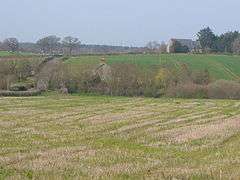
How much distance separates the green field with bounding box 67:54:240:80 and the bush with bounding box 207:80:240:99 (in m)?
13.8

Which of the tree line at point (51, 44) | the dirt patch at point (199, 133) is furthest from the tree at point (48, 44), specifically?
the dirt patch at point (199, 133)

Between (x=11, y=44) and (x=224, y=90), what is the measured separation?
92.6 meters

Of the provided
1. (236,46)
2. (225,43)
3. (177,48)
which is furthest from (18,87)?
(225,43)

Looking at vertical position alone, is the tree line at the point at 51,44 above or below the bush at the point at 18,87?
above

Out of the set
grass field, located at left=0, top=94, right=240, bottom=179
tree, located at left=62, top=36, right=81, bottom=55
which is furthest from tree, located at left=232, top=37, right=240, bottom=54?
grass field, located at left=0, top=94, right=240, bottom=179

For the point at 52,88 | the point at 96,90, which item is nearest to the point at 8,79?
the point at 52,88

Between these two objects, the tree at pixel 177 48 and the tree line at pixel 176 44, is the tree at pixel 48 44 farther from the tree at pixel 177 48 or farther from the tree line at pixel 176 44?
the tree at pixel 177 48

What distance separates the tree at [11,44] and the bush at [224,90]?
87111mm

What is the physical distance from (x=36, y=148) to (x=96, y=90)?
6802cm

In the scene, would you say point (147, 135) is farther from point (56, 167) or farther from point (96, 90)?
point (96, 90)

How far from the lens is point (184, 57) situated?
117 m

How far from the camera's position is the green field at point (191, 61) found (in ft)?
341

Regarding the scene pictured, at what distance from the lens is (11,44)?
162125mm

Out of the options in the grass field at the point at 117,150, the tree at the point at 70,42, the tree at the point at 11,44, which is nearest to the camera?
the grass field at the point at 117,150
